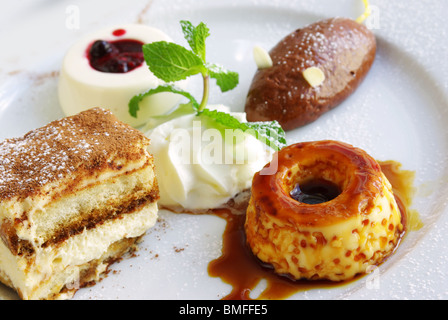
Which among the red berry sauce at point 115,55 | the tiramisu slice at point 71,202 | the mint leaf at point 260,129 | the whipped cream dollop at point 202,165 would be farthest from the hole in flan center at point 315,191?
the red berry sauce at point 115,55

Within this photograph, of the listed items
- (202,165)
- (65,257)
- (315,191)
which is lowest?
(65,257)

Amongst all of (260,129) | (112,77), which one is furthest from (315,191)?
(112,77)

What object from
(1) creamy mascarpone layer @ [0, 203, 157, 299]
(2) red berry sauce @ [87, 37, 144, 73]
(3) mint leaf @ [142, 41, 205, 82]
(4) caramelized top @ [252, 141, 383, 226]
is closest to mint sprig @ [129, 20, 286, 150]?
(3) mint leaf @ [142, 41, 205, 82]

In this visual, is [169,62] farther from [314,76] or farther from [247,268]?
[247,268]

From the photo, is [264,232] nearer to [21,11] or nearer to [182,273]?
[182,273]
